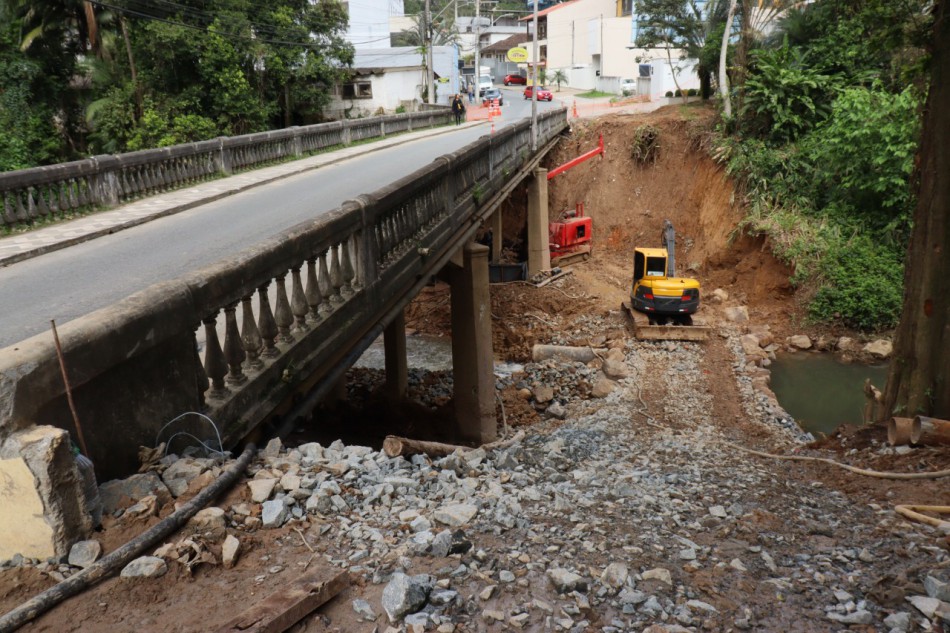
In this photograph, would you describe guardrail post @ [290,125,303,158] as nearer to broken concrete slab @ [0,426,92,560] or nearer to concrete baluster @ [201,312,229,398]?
concrete baluster @ [201,312,229,398]

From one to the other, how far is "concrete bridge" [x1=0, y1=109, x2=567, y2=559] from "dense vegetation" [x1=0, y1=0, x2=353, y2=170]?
66.1 feet

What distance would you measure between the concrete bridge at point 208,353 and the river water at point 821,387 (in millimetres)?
11096

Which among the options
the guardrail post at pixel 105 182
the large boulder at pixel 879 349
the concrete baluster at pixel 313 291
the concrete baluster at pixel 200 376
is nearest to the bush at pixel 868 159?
the large boulder at pixel 879 349

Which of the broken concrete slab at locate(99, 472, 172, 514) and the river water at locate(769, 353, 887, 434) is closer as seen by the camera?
the broken concrete slab at locate(99, 472, 172, 514)

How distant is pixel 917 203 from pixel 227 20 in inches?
1024

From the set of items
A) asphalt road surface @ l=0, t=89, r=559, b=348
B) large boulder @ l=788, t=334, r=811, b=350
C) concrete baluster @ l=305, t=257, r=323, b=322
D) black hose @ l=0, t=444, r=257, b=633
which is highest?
concrete baluster @ l=305, t=257, r=323, b=322

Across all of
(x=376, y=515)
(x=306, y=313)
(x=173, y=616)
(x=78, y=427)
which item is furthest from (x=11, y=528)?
(x=306, y=313)

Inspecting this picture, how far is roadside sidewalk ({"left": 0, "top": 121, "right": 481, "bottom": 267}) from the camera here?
398 inches

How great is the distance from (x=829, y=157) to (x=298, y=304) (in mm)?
21134

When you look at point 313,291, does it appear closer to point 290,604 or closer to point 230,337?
point 230,337

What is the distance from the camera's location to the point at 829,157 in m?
22.4

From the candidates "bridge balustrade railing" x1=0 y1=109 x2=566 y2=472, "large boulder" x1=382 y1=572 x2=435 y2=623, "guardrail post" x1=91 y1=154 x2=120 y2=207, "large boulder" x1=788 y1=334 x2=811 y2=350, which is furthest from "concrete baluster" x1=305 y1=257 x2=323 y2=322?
"large boulder" x1=788 y1=334 x2=811 y2=350

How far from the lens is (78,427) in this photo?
373 centimetres

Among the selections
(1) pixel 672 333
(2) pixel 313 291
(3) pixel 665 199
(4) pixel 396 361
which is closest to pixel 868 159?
(1) pixel 672 333
